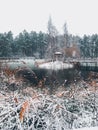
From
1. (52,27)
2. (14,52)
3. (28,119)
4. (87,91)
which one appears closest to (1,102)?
(28,119)

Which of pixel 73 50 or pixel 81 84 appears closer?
pixel 81 84

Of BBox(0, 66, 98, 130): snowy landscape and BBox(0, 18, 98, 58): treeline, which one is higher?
BBox(0, 18, 98, 58): treeline

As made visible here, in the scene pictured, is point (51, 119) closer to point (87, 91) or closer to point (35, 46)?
point (87, 91)

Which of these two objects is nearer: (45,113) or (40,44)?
(45,113)

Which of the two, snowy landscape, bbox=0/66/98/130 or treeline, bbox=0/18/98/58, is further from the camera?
treeline, bbox=0/18/98/58

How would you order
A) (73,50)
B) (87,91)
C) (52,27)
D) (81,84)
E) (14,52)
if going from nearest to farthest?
(87,91) < (81,84) < (73,50) < (52,27) < (14,52)

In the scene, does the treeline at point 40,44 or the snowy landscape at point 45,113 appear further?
the treeline at point 40,44

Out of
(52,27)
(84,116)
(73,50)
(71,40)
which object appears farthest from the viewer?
(71,40)

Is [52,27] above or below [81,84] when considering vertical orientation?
above

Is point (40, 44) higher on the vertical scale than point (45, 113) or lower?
higher

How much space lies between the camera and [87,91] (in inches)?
412

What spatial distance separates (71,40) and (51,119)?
65657 millimetres

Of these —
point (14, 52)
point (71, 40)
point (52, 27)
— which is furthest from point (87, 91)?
point (71, 40)

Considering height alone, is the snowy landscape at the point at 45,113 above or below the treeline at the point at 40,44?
below
